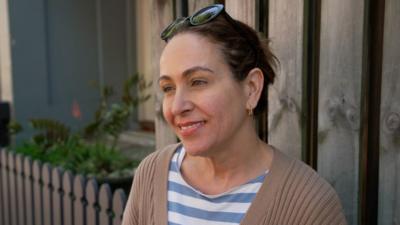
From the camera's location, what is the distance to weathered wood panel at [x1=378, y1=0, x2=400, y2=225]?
1366 millimetres

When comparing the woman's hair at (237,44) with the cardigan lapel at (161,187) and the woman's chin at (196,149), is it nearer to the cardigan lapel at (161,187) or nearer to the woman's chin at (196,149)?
the woman's chin at (196,149)

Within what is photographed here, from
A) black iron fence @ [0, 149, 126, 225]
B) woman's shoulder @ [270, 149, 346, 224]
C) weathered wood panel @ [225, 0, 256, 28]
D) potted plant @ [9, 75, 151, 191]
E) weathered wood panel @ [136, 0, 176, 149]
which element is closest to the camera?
woman's shoulder @ [270, 149, 346, 224]

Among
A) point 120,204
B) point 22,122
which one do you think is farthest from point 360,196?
point 22,122

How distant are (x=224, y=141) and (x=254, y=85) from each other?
0.20 metres

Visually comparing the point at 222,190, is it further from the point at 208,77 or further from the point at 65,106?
the point at 65,106

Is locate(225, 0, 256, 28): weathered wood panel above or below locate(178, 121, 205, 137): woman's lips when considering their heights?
above

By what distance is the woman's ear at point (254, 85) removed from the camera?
1.40 m

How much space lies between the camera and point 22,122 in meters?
5.89

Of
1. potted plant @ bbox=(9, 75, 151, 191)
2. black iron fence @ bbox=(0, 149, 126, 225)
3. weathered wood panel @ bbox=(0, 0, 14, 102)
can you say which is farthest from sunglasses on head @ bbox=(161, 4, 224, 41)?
weathered wood panel @ bbox=(0, 0, 14, 102)

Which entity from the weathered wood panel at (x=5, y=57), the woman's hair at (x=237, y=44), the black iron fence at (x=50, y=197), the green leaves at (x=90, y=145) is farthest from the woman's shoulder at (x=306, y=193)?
the weathered wood panel at (x=5, y=57)

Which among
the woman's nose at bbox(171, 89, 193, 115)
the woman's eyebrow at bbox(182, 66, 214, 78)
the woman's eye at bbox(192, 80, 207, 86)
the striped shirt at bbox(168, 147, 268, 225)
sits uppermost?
the woman's eyebrow at bbox(182, 66, 214, 78)

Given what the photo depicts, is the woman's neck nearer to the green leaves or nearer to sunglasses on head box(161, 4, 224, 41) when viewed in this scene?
sunglasses on head box(161, 4, 224, 41)

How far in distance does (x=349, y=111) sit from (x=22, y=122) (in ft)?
17.0

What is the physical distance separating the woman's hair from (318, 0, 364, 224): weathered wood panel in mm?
217
